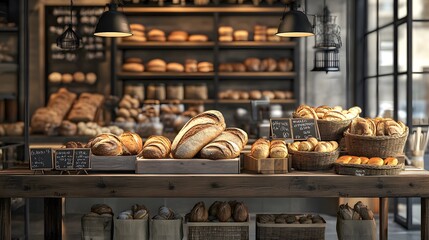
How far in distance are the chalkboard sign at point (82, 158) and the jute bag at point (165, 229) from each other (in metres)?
0.42

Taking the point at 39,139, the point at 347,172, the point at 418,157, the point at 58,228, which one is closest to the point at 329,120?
the point at 347,172

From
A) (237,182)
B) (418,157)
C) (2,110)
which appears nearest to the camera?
→ (237,182)

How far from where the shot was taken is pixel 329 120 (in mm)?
3520

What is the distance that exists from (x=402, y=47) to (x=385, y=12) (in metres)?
0.69

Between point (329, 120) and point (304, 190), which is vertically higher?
point (329, 120)

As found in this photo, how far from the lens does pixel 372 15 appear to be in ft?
23.1

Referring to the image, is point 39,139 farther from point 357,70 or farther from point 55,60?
point 357,70

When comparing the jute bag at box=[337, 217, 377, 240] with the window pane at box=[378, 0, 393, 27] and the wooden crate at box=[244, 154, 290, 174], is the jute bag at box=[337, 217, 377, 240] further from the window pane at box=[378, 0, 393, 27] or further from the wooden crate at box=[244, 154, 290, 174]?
the window pane at box=[378, 0, 393, 27]

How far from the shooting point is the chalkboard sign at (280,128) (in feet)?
11.4

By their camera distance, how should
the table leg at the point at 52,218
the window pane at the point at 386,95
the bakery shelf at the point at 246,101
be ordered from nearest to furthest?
the table leg at the point at 52,218 < the window pane at the point at 386,95 < the bakery shelf at the point at 246,101

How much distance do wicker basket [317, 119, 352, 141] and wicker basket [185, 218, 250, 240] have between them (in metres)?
0.68

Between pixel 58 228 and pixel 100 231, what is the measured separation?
490 mm

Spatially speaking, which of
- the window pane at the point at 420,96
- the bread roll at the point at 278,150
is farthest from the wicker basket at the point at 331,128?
the window pane at the point at 420,96

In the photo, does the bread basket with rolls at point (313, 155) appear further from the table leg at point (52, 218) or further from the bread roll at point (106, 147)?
the table leg at point (52, 218)
